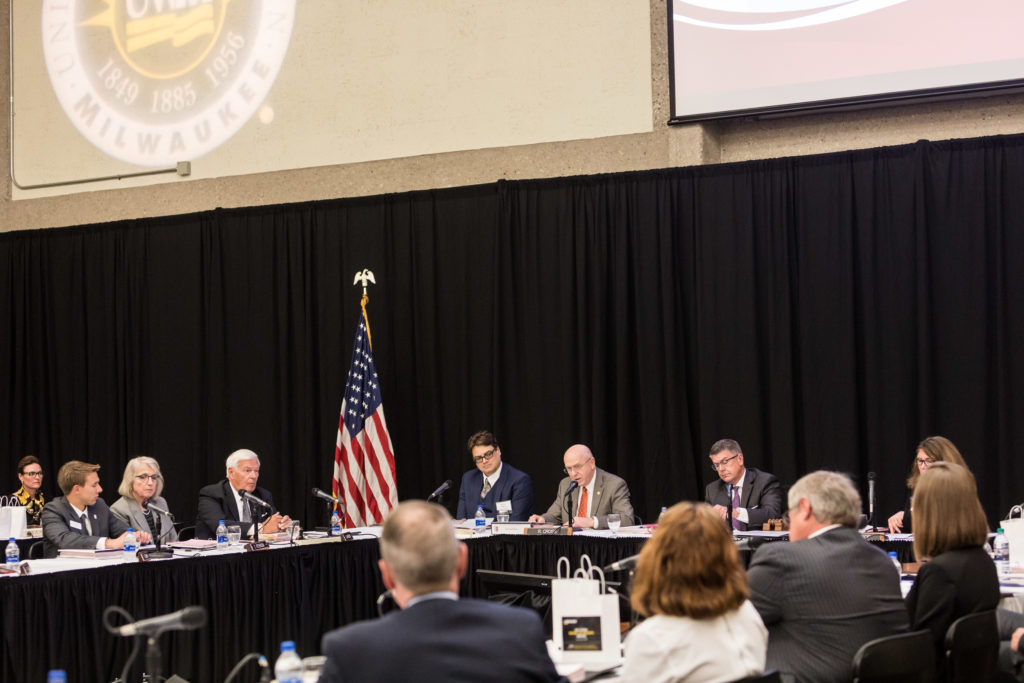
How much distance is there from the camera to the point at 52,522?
615cm

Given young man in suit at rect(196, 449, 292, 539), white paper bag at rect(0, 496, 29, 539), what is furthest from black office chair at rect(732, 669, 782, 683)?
white paper bag at rect(0, 496, 29, 539)

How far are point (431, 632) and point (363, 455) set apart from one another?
627 cm

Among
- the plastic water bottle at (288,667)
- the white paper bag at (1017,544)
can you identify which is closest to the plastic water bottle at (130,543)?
the plastic water bottle at (288,667)

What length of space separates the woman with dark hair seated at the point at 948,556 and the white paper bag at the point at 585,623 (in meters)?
0.99

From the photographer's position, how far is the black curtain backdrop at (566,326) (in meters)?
7.47

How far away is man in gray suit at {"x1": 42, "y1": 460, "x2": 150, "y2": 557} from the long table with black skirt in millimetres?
664

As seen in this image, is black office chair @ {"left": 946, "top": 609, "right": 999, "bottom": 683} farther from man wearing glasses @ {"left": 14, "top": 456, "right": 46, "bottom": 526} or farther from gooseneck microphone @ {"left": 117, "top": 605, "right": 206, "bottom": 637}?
man wearing glasses @ {"left": 14, "top": 456, "right": 46, "bottom": 526}

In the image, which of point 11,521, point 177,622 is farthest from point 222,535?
point 177,622

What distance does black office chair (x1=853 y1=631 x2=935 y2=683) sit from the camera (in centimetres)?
323

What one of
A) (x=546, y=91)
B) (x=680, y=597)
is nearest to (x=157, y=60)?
(x=546, y=91)

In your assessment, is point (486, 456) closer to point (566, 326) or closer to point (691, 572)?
point (566, 326)

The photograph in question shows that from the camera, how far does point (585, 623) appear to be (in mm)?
3465

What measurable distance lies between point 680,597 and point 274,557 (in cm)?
350

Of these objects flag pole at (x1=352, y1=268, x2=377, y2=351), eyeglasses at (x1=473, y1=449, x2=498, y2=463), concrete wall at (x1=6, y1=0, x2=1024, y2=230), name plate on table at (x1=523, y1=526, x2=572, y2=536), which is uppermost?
concrete wall at (x1=6, y1=0, x2=1024, y2=230)
